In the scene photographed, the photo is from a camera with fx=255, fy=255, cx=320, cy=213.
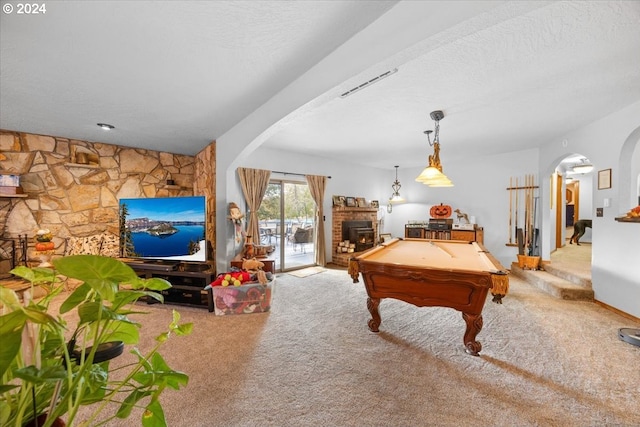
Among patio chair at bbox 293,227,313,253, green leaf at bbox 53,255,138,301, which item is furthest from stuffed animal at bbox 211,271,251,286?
green leaf at bbox 53,255,138,301

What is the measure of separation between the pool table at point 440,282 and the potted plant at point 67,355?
2.00m

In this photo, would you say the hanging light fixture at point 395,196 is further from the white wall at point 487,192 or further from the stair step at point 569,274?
the stair step at point 569,274

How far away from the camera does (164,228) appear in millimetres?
3477

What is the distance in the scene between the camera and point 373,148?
16.0ft

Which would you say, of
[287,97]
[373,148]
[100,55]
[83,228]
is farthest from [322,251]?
[100,55]

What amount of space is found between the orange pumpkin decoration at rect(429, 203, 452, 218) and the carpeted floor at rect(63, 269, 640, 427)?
3.11 meters

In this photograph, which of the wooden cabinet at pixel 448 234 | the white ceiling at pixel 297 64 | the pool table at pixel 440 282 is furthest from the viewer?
the wooden cabinet at pixel 448 234

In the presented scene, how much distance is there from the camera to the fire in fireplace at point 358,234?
19.6 ft

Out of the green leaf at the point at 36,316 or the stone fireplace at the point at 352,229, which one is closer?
the green leaf at the point at 36,316

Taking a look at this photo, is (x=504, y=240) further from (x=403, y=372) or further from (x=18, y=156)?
(x=18, y=156)

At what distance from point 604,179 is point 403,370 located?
3.64 m

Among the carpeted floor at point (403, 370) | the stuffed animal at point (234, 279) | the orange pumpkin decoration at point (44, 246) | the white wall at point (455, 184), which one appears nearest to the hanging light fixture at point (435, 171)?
the carpeted floor at point (403, 370)

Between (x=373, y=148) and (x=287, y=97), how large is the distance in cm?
286

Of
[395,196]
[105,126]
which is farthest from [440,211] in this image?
[105,126]
